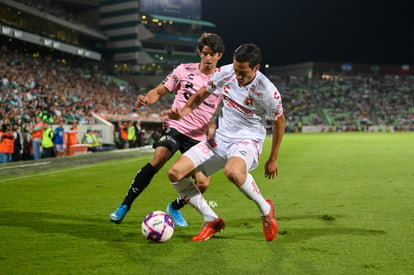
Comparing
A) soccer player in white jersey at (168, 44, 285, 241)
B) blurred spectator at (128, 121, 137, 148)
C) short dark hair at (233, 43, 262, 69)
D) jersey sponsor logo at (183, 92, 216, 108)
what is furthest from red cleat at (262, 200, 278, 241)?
blurred spectator at (128, 121, 137, 148)

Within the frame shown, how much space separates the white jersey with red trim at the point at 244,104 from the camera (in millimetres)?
5184

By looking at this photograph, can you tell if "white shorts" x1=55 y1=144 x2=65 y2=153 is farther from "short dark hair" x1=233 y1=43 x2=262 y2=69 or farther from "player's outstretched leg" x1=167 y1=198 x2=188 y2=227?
"short dark hair" x1=233 y1=43 x2=262 y2=69

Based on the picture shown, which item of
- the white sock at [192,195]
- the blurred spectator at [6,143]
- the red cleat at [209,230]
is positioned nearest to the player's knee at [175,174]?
the white sock at [192,195]

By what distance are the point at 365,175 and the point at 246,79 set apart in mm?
8461

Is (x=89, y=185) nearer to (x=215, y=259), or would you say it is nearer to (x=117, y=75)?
(x=215, y=259)

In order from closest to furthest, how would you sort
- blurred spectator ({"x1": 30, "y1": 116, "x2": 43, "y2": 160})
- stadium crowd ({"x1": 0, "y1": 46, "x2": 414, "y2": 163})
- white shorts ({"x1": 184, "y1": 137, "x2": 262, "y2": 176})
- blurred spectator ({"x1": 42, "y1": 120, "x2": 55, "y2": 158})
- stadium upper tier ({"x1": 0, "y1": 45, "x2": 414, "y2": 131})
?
white shorts ({"x1": 184, "y1": 137, "x2": 262, "y2": 176}), blurred spectator ({"x1": 30, "y1": 116, "x2": 43, "y2": 160}), blurred spectator ({"x1": 42, "y1": 120, "x2": 55, "y2": 158}), stadium crowd ({"x1": 0, "y1": 46, "x2": 414, "y2": 163}), stadium upper tier ({"x1": 0, "y1": 45, "x2": 414, "y2": 131})

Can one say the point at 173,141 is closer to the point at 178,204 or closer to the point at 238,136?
the point at 178,204

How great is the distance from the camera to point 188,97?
632 centimetres

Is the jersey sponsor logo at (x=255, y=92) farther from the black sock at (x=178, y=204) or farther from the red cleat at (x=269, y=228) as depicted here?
the black sock at (x=178, y=204)

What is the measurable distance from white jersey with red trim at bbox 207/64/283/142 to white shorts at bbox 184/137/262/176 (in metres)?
0.08

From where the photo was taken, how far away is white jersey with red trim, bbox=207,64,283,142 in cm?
518

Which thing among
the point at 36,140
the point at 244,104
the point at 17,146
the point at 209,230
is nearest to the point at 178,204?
the point at 209,230

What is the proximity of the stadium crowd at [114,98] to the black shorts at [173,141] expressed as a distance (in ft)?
40.4

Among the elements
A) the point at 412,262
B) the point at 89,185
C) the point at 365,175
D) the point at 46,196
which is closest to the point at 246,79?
the point at 412,262
